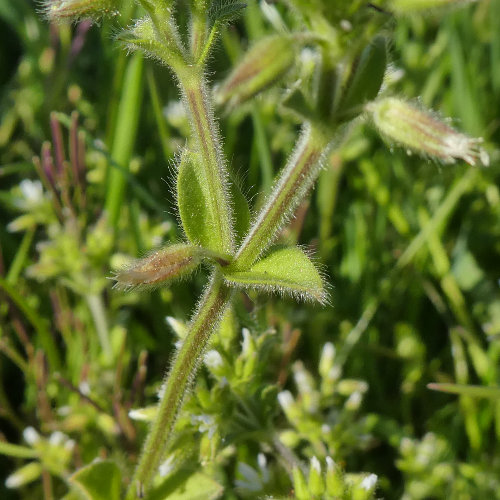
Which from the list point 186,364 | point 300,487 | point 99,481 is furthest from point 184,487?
point 186,364

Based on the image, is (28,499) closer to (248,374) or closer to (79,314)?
(79,314)

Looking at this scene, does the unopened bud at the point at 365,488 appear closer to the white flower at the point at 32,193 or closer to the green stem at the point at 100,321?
the green stem at the point at 100,321

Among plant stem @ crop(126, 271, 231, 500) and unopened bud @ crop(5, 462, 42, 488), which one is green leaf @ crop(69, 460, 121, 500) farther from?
unopened bud @ crop(5, 462, 42, 488)

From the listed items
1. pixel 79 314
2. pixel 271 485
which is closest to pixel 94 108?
pixel 79 314

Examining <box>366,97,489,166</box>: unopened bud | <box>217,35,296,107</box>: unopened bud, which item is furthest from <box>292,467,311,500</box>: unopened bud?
<box>217,35,296,107</box>: unopened bud

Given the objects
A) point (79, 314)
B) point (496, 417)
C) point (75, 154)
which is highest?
point (75, 154)
